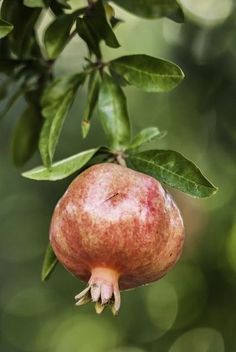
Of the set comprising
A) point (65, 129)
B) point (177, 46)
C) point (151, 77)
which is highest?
point (151, 77)

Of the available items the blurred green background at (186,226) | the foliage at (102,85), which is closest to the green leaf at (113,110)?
the foliage at (102,85)

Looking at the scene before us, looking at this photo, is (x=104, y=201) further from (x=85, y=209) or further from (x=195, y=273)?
(x=195, y=273)

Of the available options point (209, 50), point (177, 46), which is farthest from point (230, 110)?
point (177, 46)

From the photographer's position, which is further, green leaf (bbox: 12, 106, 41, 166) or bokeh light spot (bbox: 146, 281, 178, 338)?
bokeh light spot (bbox: 146, 281, 178, 338)

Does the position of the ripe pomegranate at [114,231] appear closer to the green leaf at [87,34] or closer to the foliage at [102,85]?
the foliage at [102,85]

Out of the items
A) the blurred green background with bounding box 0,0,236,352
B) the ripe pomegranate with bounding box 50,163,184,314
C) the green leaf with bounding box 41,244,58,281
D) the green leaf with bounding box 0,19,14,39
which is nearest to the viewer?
the ripe pomegranate with bounding box 50,163,184,314

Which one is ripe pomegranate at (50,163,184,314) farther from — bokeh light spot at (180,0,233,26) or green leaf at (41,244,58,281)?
bokeh light spot at (180,0,233,26)

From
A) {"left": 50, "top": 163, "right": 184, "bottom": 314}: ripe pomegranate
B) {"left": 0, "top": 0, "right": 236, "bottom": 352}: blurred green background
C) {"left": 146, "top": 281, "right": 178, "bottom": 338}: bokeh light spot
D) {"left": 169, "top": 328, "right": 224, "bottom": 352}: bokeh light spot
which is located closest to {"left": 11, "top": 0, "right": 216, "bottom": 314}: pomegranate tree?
{"left": 50, "top": 163, "right": 184, "bottom": 314}: ripe pomegranate
